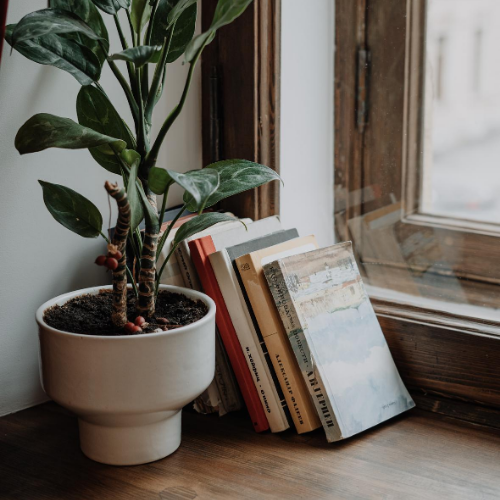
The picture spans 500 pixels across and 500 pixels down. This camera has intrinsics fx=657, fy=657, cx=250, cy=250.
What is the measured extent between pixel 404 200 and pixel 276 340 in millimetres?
435

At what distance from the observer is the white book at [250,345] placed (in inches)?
42.0

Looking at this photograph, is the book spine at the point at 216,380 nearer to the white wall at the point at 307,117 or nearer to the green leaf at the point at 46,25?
the white wall at the point at 307,117

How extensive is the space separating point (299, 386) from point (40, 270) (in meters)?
0.47

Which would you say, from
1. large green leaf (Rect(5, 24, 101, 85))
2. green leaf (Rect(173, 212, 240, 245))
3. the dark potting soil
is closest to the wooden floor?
the dark potting soil

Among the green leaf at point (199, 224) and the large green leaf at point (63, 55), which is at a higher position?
the large green leaf at point (63, 55)

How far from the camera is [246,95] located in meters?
1.24

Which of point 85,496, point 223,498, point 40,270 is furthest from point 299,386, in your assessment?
point 40,270

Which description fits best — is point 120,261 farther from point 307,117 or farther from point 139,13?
point 307,117

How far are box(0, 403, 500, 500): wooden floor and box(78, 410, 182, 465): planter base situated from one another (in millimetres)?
16

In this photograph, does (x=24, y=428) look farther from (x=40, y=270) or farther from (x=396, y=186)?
(x=396, y=186)

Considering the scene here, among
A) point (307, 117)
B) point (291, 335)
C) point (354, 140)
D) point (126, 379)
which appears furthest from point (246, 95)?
point (126, 379)

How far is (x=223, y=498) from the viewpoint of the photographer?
0.89 meters

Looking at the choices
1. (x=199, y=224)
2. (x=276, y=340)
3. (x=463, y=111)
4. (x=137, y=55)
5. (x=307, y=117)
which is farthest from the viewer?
(x=307, y=117)

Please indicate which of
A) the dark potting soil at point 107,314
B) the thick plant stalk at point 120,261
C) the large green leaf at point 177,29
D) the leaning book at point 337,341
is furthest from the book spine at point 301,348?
the large green leaf at point 177,29
